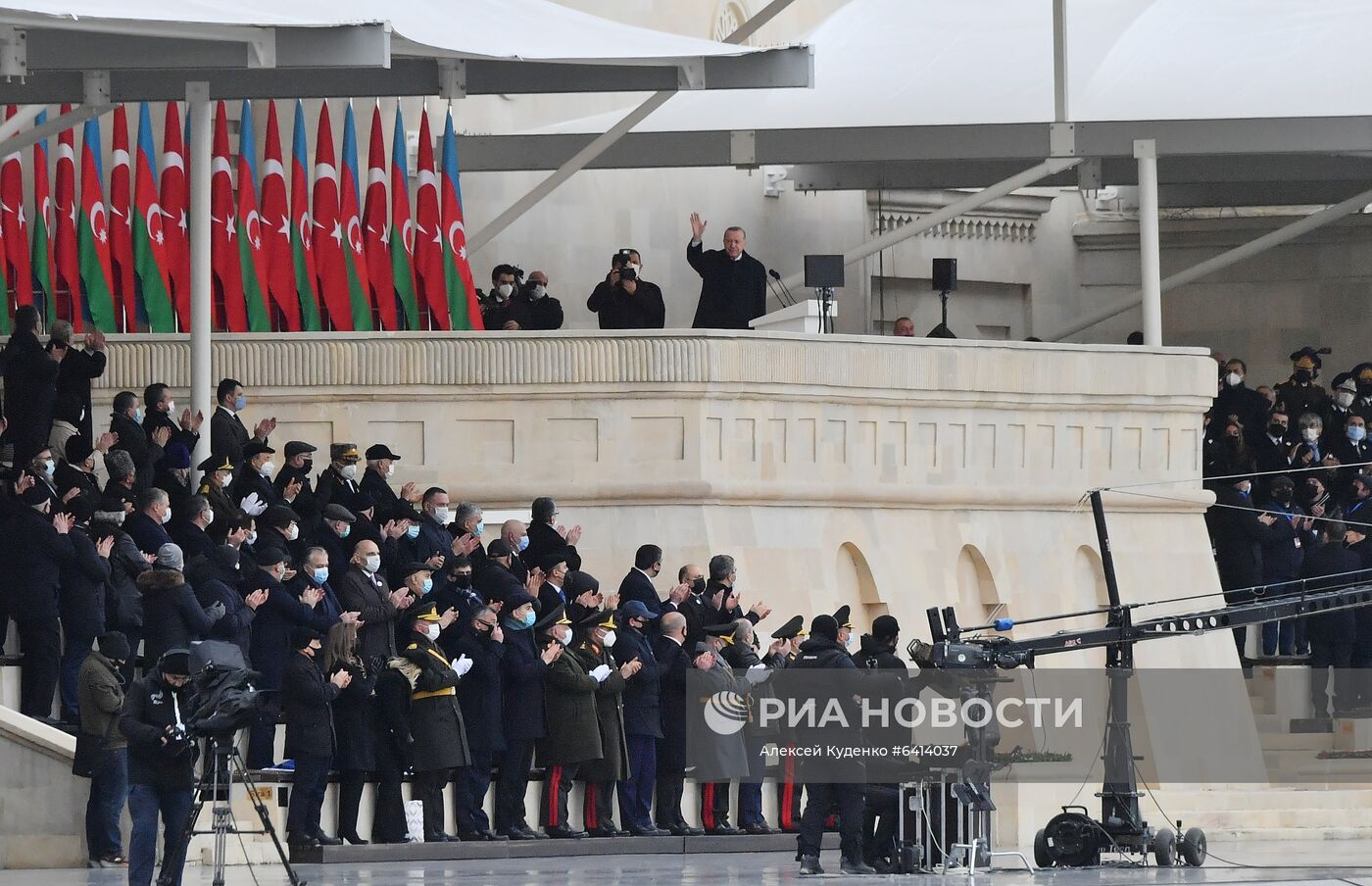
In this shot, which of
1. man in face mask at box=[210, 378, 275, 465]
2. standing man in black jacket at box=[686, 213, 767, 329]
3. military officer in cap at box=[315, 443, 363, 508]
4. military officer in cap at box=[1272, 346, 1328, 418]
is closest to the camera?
military officer in cap at box=[315, 443, 363, 508]

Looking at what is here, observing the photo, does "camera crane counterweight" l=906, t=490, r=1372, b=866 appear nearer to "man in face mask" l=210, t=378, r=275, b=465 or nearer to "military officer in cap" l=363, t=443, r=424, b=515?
"military officer in cap" l=363, t=443, r=424, b=515

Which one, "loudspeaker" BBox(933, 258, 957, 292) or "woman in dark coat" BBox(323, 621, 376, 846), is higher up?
"loudspeaker" BBox(933, 258, 957, 292)

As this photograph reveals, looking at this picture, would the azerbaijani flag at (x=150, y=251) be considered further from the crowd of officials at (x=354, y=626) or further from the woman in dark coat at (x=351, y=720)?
A: the woman in dark coat at (x=351, y=720)

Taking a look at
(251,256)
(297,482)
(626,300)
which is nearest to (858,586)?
(626,300)

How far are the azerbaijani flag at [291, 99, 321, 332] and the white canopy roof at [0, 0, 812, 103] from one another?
9.45 ft

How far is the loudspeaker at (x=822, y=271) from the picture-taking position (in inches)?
1161

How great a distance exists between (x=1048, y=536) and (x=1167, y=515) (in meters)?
1.49

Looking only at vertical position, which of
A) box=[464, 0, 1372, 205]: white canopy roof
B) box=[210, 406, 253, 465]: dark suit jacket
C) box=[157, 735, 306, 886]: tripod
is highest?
box=[464, 0, 1372, 205]: white canopy roof

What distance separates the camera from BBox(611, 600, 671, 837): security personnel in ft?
79.5

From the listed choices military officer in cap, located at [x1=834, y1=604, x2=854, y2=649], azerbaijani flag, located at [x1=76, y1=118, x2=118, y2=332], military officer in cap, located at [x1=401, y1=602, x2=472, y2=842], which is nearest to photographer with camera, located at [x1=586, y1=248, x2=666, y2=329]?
azerbaijani flag, located at [x1=76, y1=118, x2=118, y2=332]

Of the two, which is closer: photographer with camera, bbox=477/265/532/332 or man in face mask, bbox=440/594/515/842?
man in face mask, bbox=440/594/515/842

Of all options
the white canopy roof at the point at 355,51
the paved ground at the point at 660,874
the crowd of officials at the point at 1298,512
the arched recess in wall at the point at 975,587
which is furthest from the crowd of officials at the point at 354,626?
the crowd of officials at the point at 1298,512

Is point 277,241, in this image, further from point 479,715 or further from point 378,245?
point 479,715

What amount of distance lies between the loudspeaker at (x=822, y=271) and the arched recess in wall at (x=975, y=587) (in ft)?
10.9
